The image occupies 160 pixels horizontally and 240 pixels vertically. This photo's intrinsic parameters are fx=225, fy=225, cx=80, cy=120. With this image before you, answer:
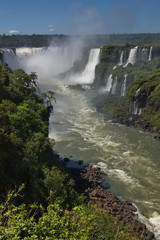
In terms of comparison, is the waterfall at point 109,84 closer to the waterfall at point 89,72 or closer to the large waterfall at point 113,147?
the large waterfall at point 113,147

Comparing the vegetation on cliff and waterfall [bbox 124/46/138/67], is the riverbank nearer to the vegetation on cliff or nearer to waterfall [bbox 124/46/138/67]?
the vegetation on cliff

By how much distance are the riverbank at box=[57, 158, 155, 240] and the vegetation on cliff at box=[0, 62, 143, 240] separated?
1.62 meters

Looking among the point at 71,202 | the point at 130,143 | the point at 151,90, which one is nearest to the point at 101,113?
the point at 151,90

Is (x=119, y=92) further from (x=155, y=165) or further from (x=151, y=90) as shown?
(x=155, y=165)

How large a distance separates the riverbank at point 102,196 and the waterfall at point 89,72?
157ft

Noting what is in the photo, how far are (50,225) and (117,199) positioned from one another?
43.7 feet

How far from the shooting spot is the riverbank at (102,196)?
15.8 meters

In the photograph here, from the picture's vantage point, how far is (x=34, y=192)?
1297cm

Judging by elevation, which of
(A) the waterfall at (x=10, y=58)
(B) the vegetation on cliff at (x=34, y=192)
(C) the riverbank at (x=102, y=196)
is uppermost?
(A) the waterfall at (x=10, y=58)

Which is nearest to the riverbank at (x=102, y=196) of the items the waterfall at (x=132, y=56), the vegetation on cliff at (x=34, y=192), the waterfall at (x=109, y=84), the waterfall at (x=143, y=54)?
the vegetation on cliff at (x=34, y=192)

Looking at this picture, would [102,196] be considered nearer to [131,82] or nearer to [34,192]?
[34,192]

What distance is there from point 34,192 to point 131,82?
38634 mm

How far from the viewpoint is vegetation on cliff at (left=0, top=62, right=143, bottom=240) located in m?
6.64

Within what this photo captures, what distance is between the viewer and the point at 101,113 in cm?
4175
